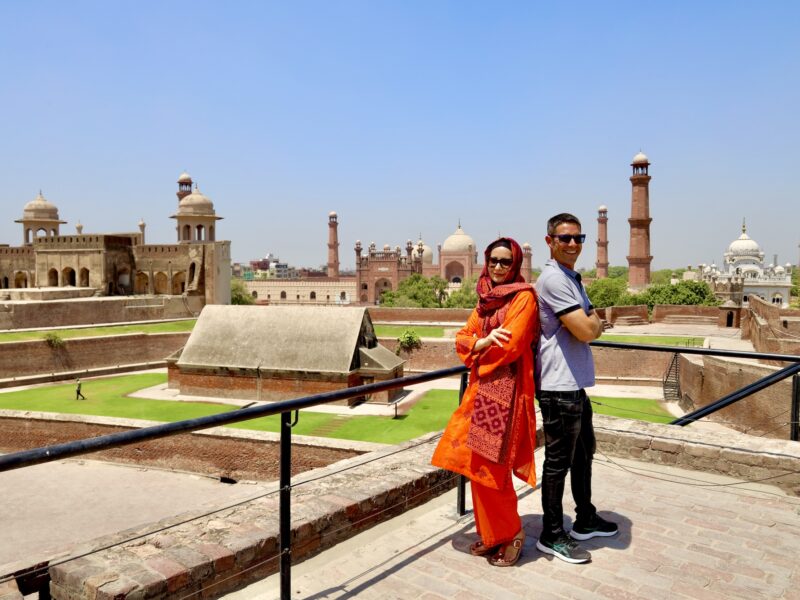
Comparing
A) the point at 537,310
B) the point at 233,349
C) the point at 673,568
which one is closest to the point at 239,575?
the point at 537,310

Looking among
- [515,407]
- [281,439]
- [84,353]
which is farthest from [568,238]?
[84,353]

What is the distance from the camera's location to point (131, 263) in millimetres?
41938

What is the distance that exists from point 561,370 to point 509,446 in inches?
20.8

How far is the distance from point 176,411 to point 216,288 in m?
21.8

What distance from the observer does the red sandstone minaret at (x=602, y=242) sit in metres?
73.2

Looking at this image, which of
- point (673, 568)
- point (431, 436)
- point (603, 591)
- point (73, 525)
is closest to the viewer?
point (603, 591)

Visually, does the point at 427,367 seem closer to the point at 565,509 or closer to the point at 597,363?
the point at 597,363

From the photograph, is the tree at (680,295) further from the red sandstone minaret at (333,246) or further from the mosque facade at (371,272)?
the red sandstone minaret at (333,246)

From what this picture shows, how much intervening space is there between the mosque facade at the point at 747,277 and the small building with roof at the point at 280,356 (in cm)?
3992

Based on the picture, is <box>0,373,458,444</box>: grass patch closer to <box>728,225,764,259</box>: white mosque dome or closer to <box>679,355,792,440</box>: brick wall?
<box>679,355,792,440</box>: brick wall

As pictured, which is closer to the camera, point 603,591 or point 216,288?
point 603,591

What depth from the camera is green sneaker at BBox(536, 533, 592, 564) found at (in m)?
3.38

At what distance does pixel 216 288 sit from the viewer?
131 ft

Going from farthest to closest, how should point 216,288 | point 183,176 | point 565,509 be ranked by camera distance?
point 183,176
point 216,288
point 565,509
